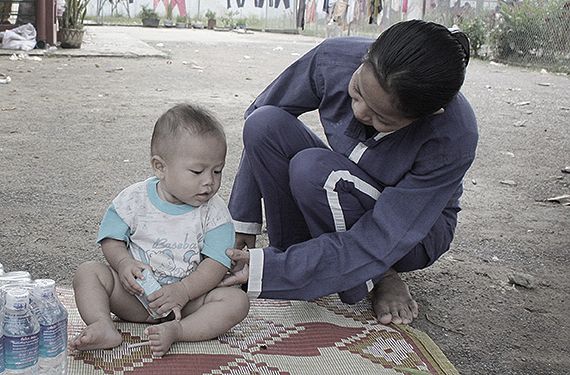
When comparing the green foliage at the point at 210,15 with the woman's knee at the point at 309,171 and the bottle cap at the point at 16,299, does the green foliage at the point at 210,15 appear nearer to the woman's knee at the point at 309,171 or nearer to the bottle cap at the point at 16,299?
the woman's knee at the point at 309,171

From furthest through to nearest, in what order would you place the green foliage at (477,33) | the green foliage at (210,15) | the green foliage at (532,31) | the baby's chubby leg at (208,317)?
the green foliage at (210,15)
the green foliage at (477,33)
the green foliage at (532,31)
the baby's chubby leg at (208,317)

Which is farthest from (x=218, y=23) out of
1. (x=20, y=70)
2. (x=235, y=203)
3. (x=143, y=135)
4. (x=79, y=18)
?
(x=235, y=203)

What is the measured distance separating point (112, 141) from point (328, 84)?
310cm

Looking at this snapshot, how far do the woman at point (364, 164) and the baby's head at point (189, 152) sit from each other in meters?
0.25

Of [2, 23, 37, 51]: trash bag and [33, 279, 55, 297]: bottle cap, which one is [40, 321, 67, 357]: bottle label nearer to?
[33, 279, 55, 297]: bottle cap

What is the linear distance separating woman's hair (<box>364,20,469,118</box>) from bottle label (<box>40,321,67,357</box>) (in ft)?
3.52

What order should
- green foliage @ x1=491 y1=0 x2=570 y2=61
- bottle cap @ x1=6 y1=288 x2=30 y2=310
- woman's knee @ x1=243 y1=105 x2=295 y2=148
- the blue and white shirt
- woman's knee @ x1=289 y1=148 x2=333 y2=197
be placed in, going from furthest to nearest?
green foliage @ x1=491 y1=0 x2=570 y2=61, woman's knee @ x1=243 y1=105 x2=295 y2=148, woman's knee @ x1=289 y1=148 x2=333 y2=197, the blue and white shirt, bottle cap @ x1=6 y1=288 x2=30 y2=310

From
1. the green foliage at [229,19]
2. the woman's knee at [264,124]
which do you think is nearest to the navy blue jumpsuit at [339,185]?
the woman's knee at [264,124]

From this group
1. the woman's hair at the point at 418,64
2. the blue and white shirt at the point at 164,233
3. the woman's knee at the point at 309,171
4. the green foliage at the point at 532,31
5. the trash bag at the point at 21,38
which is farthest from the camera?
the green foliage at the point at 532,31

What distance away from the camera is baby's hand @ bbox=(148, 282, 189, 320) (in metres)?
2.27

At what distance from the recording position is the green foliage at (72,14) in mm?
11977

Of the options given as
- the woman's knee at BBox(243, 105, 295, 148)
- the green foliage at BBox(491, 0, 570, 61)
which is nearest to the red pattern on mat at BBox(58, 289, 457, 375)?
the woman's knee at BBox(243, 105, 295, 148)

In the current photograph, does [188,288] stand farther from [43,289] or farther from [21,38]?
[21,38]

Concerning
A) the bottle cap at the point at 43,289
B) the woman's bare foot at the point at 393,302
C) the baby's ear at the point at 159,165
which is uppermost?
the baby's ear at the point at 159,165
